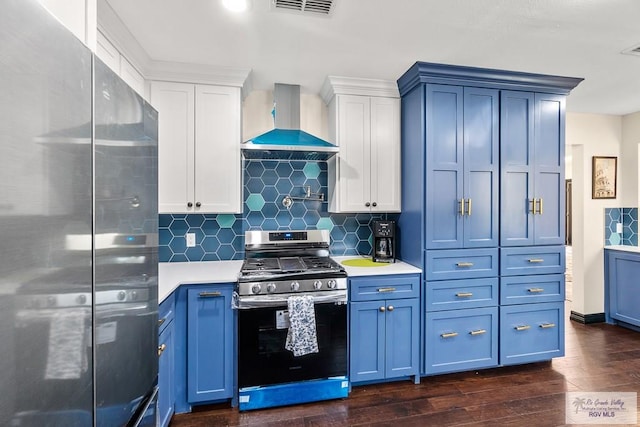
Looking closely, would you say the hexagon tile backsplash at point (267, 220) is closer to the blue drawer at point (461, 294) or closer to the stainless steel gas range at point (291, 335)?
the stainless steel gas range at point (291, 335)

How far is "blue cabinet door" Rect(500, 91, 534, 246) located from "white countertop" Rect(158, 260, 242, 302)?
7.22 ft

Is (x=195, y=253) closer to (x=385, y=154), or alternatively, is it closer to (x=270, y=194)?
(x=270, y=194)

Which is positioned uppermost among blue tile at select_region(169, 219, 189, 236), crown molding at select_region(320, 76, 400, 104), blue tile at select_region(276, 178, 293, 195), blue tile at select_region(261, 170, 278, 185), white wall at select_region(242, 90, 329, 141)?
crown molding at select_region(320, 76, 400, 104)

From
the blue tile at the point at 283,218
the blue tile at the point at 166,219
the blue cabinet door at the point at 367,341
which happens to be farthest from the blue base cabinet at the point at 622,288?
the blue tile at the point at 166,219

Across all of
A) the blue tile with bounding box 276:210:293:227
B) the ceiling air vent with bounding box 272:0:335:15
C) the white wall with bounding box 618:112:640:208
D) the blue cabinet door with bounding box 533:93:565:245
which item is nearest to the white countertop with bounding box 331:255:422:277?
the blue tile with bounding box 276:210:293:227

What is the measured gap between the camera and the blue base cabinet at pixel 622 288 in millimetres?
3293

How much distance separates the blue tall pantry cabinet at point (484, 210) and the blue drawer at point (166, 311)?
177 centimetres

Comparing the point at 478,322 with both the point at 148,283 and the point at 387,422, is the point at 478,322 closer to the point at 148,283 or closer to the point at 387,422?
the point at 387,422

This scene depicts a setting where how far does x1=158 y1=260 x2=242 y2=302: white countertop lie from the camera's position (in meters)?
1.92

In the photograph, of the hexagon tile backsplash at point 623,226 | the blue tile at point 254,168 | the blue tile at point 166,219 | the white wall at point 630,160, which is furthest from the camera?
the hexagon tile backsplash at point 623,226

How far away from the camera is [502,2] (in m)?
1.66

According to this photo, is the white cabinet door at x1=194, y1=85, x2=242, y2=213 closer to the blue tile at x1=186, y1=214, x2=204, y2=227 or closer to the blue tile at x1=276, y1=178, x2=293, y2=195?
the blue tile at x1=186, y1=214, x2=204, y2=227

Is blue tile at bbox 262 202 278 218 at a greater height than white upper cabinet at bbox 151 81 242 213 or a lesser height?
lesser

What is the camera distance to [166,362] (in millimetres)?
1800
